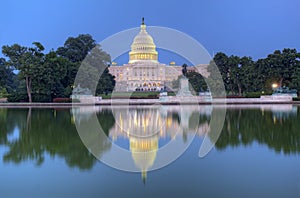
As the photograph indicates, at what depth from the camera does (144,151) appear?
398 inches

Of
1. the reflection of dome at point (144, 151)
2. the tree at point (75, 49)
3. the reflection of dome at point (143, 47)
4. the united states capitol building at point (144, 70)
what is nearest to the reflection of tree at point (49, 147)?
the reflection of dome at point (144, 151)

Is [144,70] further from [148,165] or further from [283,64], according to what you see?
[148,165]

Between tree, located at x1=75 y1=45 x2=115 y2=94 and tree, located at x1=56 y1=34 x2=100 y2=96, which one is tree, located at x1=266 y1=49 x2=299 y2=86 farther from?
tree, located at x1=56 y1=34 x2=100 y2=96

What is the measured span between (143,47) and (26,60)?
60070 millimetres

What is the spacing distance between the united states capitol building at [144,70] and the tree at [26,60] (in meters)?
54.0

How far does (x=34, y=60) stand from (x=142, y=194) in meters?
35.2

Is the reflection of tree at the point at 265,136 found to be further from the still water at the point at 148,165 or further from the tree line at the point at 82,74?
the tree line at the point at 82,74

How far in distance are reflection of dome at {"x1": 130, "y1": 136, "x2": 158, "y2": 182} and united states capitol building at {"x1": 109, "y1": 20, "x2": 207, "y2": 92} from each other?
81927 mm

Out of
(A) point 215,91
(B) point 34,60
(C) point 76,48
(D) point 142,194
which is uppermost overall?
(C) point 76,48

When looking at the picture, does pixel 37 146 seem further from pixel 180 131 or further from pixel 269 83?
pixel 269 83

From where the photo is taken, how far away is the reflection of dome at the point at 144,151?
8.49m

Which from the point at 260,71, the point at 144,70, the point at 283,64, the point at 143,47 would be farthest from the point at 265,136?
the point at 144,70

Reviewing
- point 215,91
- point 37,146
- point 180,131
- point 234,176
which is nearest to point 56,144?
point 37,146

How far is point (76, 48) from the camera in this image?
51.8 meters
